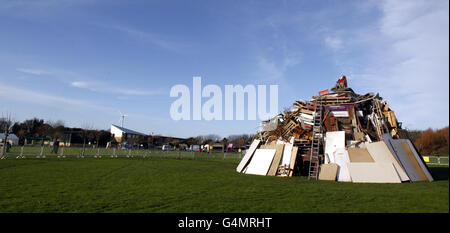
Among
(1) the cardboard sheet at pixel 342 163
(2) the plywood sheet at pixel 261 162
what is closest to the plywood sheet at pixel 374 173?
(1) the cardboard sheet at pixel 342 163

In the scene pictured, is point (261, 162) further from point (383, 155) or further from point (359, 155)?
point (383, 155)

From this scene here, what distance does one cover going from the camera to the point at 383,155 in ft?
41.5

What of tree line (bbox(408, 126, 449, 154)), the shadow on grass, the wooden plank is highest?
tree line (bbox(408, 126, 449, 154))

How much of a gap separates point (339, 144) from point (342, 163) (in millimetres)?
1194

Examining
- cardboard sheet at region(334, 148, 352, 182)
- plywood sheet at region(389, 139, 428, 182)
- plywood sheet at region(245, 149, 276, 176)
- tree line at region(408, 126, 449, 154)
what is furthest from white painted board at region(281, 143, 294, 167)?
tree line at region(408, 126, 449, 154)

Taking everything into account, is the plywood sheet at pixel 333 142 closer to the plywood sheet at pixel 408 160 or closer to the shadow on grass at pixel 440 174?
the plywood sheet at pixel 408 160

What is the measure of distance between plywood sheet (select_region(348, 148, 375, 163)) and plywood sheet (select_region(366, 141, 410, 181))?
0.19 meters

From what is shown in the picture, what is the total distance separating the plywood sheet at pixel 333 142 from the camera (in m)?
14.0

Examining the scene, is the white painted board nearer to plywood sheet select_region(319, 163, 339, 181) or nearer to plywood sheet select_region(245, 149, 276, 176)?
plywood sheet select_region(245, 149, 276, 176)

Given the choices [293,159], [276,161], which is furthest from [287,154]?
[276,161]

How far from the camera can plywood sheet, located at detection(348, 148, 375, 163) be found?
42.3 feet
